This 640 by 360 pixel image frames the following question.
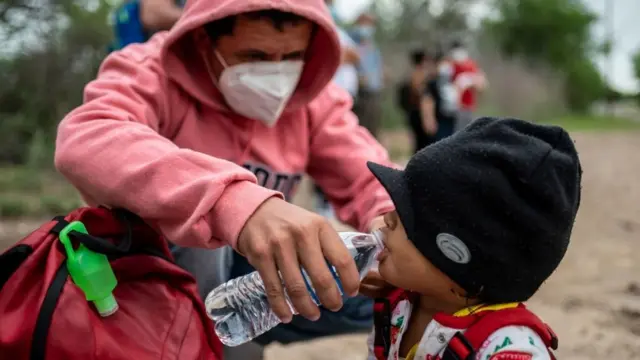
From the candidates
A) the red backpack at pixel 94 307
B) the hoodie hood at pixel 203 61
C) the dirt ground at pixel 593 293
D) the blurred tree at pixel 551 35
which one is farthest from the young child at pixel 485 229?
the blurred tree at pixel 551 35

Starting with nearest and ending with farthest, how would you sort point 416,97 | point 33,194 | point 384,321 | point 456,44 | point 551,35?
point 384,321
point 33,194
point 416,97
point 456,44
point 551,35

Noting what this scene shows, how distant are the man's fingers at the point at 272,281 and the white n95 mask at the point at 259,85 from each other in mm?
630

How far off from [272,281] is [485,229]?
1.21ft

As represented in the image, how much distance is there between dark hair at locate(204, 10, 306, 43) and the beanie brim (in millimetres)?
458

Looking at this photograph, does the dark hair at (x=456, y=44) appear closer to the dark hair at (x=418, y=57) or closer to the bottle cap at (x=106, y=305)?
the dark hair at (x=418, y=57)

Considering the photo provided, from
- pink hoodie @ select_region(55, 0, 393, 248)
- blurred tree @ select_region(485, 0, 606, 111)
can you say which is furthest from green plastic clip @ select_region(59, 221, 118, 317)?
blurred tree @ select_region(485, 0, 606, 111)

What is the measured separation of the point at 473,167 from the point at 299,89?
0.76 metres

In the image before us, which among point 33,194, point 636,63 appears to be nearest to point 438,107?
point 33,194

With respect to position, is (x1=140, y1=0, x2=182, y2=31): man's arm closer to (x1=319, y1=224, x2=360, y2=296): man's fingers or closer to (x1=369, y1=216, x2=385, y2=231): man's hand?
(x1=369, y1=216, x2=385, y2=231): man's hand

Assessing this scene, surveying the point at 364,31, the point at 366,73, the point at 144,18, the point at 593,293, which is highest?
the point at 144,18

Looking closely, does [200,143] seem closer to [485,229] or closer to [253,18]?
[253,18]

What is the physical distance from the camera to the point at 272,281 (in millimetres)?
1104

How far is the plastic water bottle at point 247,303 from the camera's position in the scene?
1.38 meters

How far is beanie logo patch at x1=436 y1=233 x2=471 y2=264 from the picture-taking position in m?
1.24
